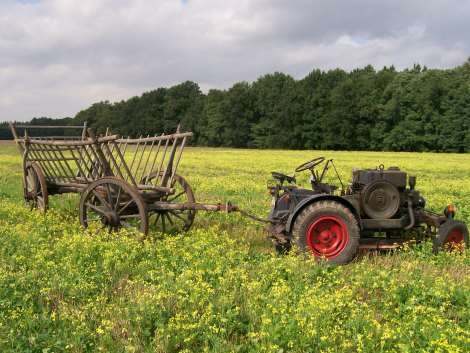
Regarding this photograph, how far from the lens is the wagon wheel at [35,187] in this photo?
991 centimetres

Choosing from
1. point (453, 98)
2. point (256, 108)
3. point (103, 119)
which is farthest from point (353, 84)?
point (103, 119)

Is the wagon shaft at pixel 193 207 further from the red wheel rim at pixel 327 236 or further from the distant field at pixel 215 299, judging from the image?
the red wheel rim at pixel 327 236

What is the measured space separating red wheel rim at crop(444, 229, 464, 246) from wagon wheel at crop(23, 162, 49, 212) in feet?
25.7

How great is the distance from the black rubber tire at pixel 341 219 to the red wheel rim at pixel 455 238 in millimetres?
1667

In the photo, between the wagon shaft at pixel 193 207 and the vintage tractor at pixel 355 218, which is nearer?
the vintage tractor at pixel 355 218

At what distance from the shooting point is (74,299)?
5215mm

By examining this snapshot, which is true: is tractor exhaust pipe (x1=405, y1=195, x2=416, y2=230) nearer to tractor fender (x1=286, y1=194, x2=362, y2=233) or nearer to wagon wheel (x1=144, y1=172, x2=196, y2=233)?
tractor fender (x1=286, y1=194, x2=362, y2=233)

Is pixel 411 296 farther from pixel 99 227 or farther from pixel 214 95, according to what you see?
pixel 214 95

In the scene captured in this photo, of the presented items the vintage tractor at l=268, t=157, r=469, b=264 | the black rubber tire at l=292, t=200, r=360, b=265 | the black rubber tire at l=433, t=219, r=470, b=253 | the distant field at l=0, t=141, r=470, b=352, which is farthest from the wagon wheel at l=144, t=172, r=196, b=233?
the black rubber tire at l=433, t=219, r=470, b=253

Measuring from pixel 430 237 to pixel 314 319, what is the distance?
450cm

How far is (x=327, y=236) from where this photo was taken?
23.4 ft

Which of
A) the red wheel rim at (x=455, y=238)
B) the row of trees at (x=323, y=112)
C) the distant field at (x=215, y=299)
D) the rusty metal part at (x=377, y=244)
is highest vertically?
the row of trees at (x=323, y=112)

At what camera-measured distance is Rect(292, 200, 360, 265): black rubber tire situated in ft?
22.7

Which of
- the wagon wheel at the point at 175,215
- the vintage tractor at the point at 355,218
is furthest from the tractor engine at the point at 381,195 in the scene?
the wagon wheel at the point at 175,215
